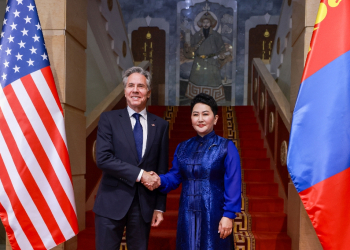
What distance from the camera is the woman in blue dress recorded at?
2.11 metres

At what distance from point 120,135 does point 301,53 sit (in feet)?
5.89

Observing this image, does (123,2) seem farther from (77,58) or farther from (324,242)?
(324,242)

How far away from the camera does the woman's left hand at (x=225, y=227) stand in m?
2.05

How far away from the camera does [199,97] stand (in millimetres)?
2211

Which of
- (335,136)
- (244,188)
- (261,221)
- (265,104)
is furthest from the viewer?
(265,104)

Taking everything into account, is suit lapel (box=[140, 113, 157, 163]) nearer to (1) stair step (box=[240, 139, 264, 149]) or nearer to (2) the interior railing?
(2) the interior railing

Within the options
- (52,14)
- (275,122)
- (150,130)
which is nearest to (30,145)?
(150,130)

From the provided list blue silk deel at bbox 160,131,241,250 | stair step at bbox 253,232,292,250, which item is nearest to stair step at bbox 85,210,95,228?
blue silk deel at bbox 160,131,241,250

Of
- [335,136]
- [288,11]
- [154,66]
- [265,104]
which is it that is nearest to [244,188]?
[265,104]

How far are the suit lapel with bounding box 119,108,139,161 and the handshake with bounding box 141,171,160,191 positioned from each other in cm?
14

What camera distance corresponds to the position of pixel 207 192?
2162 mm

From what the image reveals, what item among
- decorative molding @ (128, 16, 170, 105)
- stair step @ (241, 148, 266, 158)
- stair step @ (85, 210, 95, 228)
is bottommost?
stair step @ (85, 210, 95, 228)

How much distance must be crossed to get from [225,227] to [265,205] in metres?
2.00

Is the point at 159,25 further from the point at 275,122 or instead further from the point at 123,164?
the point at 123,164
